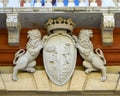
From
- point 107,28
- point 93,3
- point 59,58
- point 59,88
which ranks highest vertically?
point 93,3

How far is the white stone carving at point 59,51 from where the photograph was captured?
6.41 meters

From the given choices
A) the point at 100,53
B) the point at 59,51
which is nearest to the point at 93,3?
the point at 100,53

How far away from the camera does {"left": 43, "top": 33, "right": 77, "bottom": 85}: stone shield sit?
21.0ft

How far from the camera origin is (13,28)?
6523 millimetres

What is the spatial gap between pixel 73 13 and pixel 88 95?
102 cm

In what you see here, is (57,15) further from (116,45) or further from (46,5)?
(116,45)

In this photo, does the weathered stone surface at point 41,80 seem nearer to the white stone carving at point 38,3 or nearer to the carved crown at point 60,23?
the carved crown at point 60,23

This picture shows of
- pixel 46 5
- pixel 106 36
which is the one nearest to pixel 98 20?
pixel 106 36

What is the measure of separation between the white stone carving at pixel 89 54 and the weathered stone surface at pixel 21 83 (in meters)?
0.69

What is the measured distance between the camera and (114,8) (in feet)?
21.3

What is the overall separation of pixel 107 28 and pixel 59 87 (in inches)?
37.2

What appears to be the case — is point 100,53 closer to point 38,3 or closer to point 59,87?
point 59,87

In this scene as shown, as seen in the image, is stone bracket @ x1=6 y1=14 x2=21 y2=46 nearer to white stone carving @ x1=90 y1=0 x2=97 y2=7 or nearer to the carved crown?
the carved crown

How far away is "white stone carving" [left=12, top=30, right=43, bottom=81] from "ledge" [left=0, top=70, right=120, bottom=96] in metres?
0.10
